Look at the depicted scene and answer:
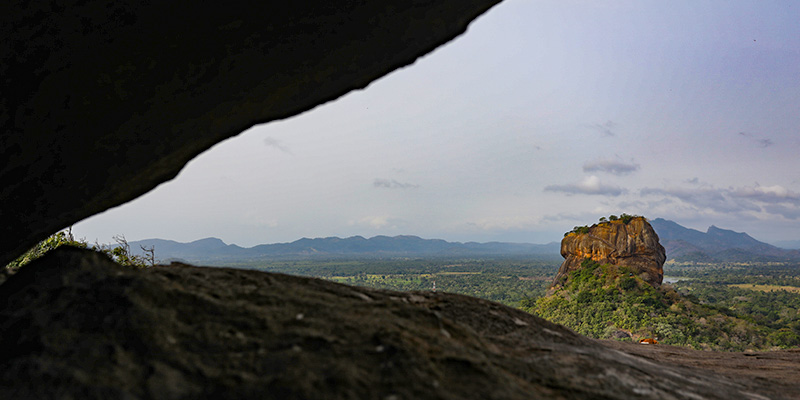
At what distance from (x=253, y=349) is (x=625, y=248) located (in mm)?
58660

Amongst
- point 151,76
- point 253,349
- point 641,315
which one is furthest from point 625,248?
point 253,349

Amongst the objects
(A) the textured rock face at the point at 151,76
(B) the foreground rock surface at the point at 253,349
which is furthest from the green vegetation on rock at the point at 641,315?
(A) the textured rock face at the point at 151,76

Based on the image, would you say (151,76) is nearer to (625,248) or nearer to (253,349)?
(253,349)

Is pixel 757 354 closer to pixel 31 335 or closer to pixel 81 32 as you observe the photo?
pixel 31 335

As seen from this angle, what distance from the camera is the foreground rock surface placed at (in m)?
2.40

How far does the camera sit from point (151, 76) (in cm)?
436

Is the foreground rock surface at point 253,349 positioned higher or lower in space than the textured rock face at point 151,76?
lower

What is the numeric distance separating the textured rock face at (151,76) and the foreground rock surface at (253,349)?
5.52 ft

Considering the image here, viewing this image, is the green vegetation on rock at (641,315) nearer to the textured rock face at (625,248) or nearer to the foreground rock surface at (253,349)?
the textured rock face at (625,248)

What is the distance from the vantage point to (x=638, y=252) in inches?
2052

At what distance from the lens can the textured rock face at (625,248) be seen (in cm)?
5141

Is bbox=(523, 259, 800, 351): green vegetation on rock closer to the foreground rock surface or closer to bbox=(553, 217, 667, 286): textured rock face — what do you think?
bbox=(553, 217, 667, 286): textured rock face

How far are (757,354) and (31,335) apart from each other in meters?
8.83

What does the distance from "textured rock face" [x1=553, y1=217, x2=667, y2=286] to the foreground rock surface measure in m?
54.9
